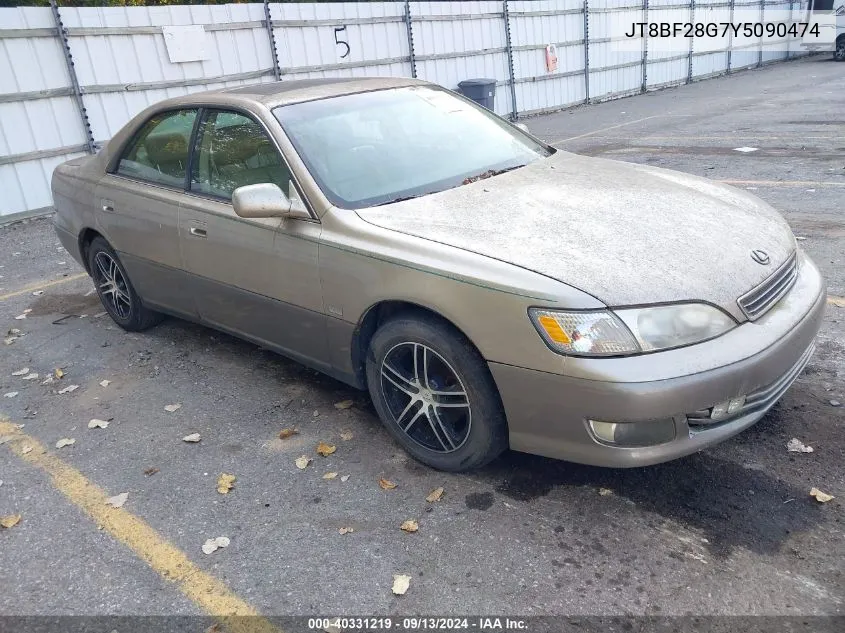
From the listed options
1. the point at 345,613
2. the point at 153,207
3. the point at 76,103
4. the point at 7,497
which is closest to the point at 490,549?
the point at 345,613

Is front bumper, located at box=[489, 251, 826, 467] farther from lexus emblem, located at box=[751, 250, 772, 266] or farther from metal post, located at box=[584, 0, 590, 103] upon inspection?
metal post, located at box=[584, 0, 590, 103]

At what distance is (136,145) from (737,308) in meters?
3.80

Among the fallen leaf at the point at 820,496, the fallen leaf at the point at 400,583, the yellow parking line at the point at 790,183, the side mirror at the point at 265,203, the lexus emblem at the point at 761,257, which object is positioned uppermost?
the side mirror at the point at 265,203

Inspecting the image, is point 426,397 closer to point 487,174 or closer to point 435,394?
point 435,394

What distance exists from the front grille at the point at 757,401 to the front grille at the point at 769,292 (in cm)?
28

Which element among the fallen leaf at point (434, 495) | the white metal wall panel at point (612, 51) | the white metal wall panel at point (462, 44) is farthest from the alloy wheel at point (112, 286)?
the white metal wall panel at point (612, 51)

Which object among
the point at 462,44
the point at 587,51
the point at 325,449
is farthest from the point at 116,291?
the point at 587,51

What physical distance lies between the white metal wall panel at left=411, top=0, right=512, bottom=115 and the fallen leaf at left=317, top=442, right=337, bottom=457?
38.7 ft

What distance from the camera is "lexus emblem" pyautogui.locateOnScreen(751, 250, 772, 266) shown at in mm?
3021

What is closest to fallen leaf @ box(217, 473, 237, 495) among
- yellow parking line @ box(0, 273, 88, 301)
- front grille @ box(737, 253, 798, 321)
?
front grille @ box(737, 253, 798, 321)

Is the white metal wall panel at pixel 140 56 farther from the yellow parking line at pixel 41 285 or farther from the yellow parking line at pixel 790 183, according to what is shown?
the yellow parking line at pixel 790 183

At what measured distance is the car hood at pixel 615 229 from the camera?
9.09ft

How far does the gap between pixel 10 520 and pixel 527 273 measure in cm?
254

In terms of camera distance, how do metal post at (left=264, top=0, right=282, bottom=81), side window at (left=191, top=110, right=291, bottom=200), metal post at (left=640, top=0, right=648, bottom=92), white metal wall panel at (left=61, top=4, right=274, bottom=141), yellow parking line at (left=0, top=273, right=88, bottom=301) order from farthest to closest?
metal post at (left=640, top=0, right=648, bottom=92) < metal post at (left=264, top=0, right=282, bottom=81) < white metal wall panel at (left=61, top=4, right=274, bottom=141) < yellow parking line at (left=0, top=273, right=88, bottom=301) < side window at (left=191, top=110, right=291, bottom=200)
